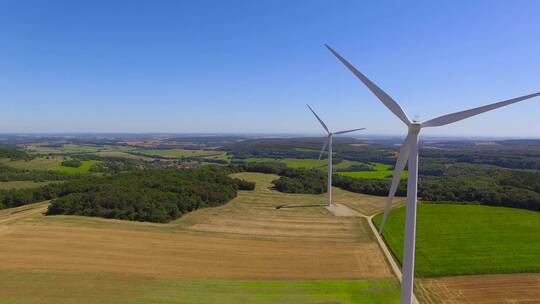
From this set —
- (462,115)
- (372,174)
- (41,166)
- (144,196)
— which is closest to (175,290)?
(462,115)

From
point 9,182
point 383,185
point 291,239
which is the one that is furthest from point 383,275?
A: point 9,182

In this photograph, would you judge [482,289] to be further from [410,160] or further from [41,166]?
[41,166]

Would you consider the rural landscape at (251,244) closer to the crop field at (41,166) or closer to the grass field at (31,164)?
the crop field at (41,166)

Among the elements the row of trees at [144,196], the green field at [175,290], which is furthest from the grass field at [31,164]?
the green field at [175,290]

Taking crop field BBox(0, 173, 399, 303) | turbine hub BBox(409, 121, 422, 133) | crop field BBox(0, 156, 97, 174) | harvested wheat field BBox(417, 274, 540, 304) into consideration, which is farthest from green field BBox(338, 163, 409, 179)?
crop field BBox(0, 156, 97, 174)

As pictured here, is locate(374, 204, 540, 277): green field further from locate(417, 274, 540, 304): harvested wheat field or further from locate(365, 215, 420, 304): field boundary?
locate(417, 274, 540, 304): harvested wheat field

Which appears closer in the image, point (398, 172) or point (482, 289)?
point (398, 172)
